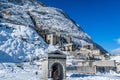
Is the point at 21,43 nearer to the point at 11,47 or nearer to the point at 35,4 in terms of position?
the point at 11,47

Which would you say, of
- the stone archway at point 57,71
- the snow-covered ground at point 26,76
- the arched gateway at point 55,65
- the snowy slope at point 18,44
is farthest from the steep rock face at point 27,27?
the arched gateway at point 55,65

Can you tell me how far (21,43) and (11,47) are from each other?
20.0 ft

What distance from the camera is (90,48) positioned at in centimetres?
10150

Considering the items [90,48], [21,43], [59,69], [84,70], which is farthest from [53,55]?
[90,48]

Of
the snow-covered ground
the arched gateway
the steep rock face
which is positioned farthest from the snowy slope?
the arched gateway

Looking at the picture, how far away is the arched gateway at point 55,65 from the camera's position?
32.8 metres

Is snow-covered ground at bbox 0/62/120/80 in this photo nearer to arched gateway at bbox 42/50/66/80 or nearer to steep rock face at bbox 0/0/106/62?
arched gateway at bbox 42/50/66/80

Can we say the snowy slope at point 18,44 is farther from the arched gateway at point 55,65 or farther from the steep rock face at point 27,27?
the arched gateway at point 55,65

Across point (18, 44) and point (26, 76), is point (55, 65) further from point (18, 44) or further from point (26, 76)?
point (18, 44)

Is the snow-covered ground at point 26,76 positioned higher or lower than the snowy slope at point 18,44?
lower

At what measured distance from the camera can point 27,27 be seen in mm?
94688

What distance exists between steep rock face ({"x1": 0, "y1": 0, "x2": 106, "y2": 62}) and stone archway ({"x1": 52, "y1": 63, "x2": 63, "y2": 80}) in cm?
3658

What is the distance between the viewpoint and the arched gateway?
32.8m

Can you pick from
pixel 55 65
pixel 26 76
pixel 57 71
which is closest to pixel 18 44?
pixel 26 76
